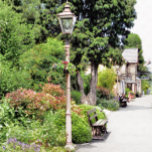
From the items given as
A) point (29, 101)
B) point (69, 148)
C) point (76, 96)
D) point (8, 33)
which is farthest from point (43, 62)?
point (76, 96)

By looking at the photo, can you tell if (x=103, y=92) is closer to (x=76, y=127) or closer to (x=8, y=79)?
(x=8, y=79)

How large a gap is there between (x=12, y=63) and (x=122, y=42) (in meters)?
14.3

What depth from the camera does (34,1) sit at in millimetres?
21922

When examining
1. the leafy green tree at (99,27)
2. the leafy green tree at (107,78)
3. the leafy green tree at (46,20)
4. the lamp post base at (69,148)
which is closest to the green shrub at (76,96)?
the leafy green tree at (99,27)

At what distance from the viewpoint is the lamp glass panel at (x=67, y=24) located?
32.3 ft

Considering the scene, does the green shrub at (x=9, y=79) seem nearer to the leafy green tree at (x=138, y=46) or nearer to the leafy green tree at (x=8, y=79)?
the leafy green tree at (x=8, y=79)

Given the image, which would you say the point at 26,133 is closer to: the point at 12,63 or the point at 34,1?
the point at 12,63

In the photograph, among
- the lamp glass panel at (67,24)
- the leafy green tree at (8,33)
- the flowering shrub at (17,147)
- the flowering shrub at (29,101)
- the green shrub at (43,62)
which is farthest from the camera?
the green shrub at (43,62)

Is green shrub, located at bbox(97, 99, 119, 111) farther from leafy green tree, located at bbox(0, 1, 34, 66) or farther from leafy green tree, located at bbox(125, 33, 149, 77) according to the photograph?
leafy green tree, located at bbox(125, 33, 149, 77)

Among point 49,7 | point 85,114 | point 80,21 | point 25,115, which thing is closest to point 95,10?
point 80,21

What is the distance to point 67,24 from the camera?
9.86 meters

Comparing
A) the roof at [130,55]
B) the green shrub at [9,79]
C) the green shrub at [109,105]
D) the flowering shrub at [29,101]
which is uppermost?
the roof at [130,55]

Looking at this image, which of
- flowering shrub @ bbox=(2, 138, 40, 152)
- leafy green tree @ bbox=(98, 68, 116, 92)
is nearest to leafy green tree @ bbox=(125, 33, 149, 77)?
leafy green tree @ bbox=(98, 68, 116, 92)

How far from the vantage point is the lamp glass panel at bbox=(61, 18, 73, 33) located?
9.83m
